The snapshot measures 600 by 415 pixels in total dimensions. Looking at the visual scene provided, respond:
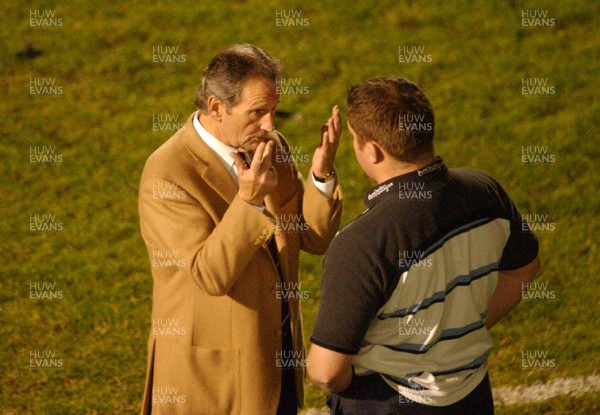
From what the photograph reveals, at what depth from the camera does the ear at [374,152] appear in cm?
352

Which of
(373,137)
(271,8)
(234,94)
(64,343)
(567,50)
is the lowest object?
(64,343)

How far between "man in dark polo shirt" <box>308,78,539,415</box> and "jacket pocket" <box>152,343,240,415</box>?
707mm

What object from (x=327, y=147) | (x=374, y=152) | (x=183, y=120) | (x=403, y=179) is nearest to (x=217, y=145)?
(x=327, y=147)

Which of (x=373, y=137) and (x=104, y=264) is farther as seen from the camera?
(x=104, y=264)

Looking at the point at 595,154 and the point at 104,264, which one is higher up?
the point at 595,154

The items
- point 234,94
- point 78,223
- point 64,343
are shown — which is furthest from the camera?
point 78,223

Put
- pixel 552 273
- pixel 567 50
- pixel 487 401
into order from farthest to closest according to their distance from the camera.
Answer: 1. pixel 567 50
2. pixel 552 273
3. pixel 487 401

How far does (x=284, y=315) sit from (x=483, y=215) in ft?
3.98

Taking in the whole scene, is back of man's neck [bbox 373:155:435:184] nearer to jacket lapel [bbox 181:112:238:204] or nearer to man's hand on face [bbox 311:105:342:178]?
man's hand on face [bbox 311:105:342:178]

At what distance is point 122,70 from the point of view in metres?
10.1

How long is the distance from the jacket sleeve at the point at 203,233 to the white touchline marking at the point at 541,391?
2249mm

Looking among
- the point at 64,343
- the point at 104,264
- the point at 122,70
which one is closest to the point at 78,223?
the point at 104,264

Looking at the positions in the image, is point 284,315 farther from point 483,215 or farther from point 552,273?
point 552,273

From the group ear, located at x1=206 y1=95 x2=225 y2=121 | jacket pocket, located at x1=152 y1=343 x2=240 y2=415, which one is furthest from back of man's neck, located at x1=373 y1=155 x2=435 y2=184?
jacket pocket, located at x1=152 y1=343 x2=240 y2=415
